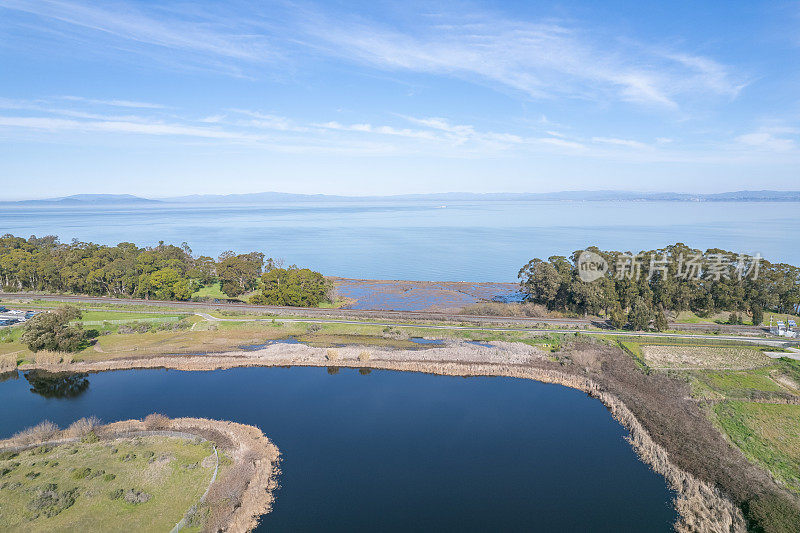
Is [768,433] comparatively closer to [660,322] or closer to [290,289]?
[660,322]

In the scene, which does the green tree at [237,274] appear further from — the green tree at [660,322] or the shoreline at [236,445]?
the green tree at [660,322]

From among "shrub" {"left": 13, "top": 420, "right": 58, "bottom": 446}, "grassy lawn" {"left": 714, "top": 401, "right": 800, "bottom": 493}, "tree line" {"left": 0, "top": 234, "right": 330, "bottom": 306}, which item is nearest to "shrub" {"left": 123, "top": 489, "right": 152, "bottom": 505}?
"shrub" {"left": 13, "top": 420, "right": 58, "bottom": 446}

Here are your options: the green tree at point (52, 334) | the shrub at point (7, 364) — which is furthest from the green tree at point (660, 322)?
the shrub at point (7, 364)

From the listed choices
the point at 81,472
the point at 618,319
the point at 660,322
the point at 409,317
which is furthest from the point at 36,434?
the point at 660,322

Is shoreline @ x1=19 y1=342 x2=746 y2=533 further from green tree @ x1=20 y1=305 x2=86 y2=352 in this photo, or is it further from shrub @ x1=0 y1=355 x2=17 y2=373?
green tree @ x1=20 y1=305 x2=86 y2=352

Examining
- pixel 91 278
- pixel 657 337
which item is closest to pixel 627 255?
pixel 657 337

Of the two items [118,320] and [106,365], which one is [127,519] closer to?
[106,365]
